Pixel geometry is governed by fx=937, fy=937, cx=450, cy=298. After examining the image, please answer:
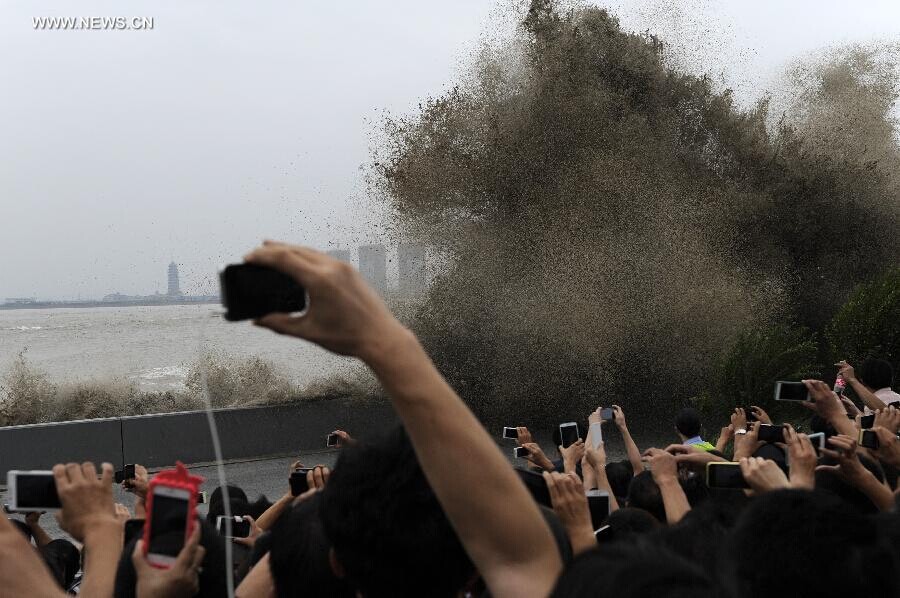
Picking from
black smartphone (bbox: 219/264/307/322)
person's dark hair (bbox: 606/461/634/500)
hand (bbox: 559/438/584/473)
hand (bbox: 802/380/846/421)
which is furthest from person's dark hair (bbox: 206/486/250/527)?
black smartphone (bbox: 219/264/307/322)

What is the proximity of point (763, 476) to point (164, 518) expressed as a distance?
5.56 feet

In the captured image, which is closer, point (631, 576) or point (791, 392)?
point (631, 576)

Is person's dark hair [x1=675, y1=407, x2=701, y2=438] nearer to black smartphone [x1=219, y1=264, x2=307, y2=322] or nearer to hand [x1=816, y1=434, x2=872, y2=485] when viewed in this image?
hand [x1=816, y1=434, x2=872, y2=485]

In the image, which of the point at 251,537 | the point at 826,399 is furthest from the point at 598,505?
the point at 826,399

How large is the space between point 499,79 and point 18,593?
18217mm

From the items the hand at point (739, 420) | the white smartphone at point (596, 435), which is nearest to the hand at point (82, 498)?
the white smartphone at point (596, 435)

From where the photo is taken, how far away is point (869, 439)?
3.78 metres

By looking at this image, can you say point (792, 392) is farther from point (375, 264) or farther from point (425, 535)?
point (375, 264)

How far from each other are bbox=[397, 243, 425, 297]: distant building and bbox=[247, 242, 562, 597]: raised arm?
Answer: 17.5 m

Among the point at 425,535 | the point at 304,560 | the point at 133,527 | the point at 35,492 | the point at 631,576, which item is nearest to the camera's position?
the point at 631,576

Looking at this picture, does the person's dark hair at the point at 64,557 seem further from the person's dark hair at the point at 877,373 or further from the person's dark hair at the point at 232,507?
the person's dark hair at the point at 877,373

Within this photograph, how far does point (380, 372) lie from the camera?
1.32 metres

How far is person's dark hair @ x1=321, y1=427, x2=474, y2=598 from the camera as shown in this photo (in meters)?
1.54

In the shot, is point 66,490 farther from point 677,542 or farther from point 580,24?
point 580,24
